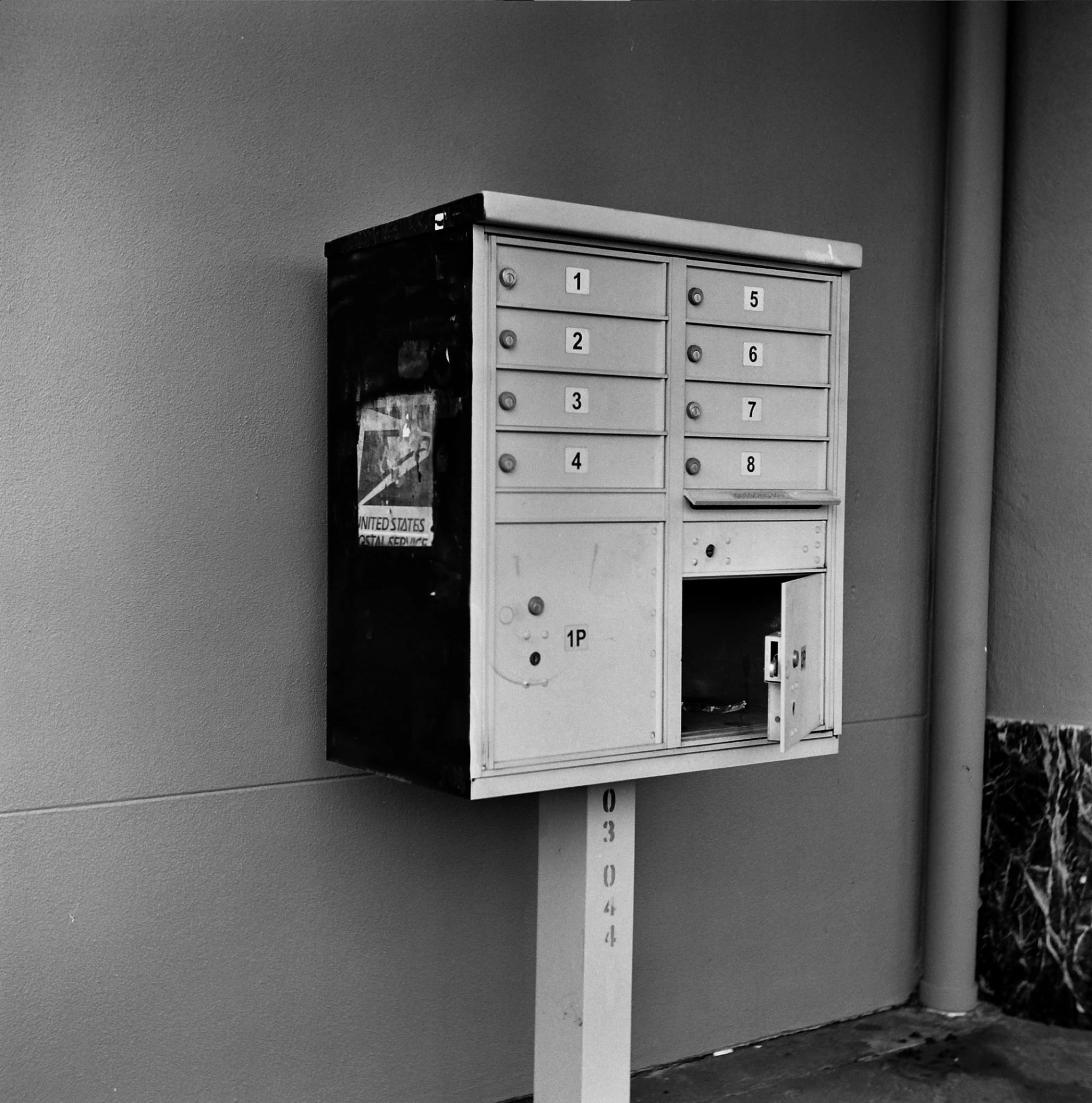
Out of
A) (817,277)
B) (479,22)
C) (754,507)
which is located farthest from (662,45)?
(754,507)

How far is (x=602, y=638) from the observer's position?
2682 mm

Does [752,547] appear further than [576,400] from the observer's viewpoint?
Yes

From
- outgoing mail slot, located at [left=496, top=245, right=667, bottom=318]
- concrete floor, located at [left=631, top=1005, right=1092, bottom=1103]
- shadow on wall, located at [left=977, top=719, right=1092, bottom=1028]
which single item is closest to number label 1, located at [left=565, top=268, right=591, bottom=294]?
outgoing mail slot, located at [left=496, top=245, right=667, bottom=318]

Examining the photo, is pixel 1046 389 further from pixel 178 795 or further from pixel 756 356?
pixel 178 795

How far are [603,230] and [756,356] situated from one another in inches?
18.3

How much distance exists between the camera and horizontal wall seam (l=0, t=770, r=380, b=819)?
2.77 metres

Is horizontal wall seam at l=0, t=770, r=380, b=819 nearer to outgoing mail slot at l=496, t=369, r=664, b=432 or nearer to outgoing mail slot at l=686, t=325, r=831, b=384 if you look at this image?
outgoing mail slot at l=496, t=369, r=664, b=432

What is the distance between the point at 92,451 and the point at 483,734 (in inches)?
39.6

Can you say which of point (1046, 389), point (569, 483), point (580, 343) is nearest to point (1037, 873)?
point (1046, 389)

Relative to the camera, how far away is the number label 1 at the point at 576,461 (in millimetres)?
2623

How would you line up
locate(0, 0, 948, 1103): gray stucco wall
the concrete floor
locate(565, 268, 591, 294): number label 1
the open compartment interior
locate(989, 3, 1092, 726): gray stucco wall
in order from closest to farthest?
locate(565, 268, 591, 294): number label 1
locate(0, 0, 948, 1103): gray stucco wall
the open compartment interior
the concrete floor
locate(989, 3, 1092, 726): gray stucco wall

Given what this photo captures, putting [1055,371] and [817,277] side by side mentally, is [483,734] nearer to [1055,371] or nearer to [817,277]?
[817,277]

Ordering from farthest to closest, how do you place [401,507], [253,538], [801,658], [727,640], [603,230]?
[727,640]
[253,538]
[801,658]
[401,507]
[603,230]

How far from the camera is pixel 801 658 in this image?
2.86 m
